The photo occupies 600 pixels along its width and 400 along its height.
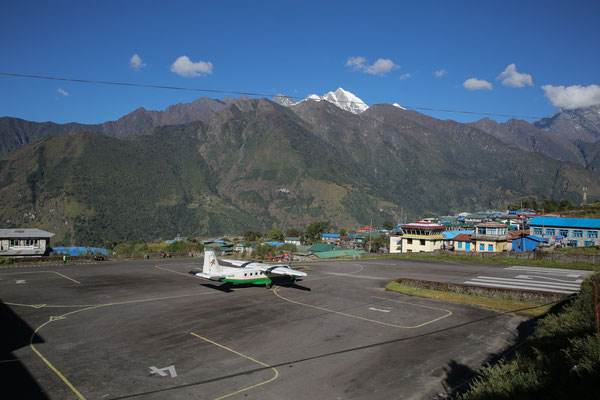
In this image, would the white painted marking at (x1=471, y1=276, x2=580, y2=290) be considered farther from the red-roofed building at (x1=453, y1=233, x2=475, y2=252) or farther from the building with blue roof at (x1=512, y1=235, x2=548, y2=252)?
the building with blue roof at (x1=512, y1=235, x2=548, y2=252)

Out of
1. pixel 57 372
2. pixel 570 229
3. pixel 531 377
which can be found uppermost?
pixel 570 229

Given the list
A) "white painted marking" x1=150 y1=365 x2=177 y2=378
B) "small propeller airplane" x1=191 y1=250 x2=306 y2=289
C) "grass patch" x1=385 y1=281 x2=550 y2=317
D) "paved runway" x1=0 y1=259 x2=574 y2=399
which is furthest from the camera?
"small propeller airplane" x1=191 y1=250 x2=306 y2=289

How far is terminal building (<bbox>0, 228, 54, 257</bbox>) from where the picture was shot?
62.3 meters

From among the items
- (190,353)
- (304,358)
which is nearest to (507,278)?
(304,358)

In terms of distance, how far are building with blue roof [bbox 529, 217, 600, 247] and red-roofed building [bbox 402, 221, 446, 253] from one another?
25.5 metres

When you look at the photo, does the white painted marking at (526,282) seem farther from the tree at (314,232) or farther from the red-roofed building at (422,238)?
the tree at (314,232)

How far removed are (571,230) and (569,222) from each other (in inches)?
71.1

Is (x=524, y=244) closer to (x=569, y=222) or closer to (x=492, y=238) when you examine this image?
(x=492, y=238)

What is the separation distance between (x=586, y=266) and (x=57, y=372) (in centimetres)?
5869

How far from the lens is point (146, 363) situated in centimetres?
1822

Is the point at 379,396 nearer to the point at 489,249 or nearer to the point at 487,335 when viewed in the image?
the point at 487,335

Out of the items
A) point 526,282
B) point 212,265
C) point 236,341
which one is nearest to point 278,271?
point 212,265

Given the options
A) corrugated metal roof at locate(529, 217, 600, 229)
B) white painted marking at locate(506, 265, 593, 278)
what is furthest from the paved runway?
corrugated metal roof at locate(529, 217, 600, 229)

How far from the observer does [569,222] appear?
80.5m
